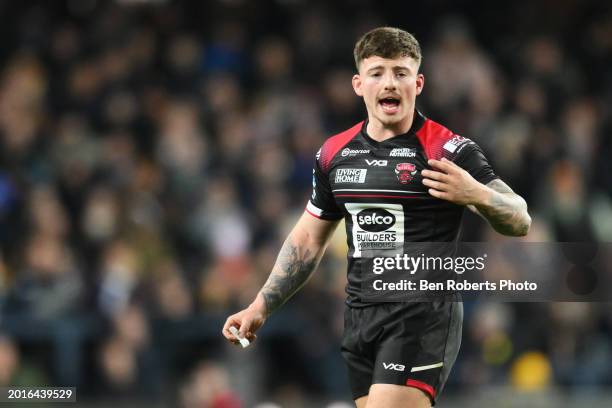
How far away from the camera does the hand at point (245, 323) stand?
17.6ft

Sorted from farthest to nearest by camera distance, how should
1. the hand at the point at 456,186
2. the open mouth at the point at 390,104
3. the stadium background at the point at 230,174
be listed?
1. the stadium background at the point at 230,174
2. the open mouth at the point at 390,104
3. the hand at the point at 456,186

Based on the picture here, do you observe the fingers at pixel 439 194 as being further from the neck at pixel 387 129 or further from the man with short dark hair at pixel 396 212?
the neck at pixel 387 129

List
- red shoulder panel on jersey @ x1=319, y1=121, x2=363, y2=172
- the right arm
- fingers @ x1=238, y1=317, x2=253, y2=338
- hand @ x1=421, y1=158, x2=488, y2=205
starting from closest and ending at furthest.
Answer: hand @ x1=421, y1=158, x2=488, y2=205
fingers @ x1=238, y1=317, x2=253, y2=338
red shoulder panel on jersey @ x1=319, y1=121, x2=363, y2=172
the right arm

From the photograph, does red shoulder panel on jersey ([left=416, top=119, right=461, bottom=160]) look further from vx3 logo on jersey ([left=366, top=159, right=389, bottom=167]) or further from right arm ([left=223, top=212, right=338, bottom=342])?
right arm ([left=223, top=212, right=338, bottom=342])

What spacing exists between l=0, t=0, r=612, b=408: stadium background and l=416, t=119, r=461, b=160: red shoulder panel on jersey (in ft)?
16.0

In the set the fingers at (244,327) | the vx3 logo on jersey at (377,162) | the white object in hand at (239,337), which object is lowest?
the white object in hand at (239,337)

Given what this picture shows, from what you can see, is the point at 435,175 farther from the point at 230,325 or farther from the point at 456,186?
the point at 230,325

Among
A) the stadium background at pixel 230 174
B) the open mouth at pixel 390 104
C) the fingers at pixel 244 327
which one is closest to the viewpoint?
the open mouth at pixel 390 104

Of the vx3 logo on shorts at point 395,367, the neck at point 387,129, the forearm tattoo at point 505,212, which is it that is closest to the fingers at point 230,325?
the vx3 logo on shorts at point 395,367

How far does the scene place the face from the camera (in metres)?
5.24

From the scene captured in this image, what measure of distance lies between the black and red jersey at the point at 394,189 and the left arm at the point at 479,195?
6.0 inches

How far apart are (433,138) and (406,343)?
3.16 ft

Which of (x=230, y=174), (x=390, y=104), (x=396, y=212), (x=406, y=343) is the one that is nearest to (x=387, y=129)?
Answer: (x=390, y=104)

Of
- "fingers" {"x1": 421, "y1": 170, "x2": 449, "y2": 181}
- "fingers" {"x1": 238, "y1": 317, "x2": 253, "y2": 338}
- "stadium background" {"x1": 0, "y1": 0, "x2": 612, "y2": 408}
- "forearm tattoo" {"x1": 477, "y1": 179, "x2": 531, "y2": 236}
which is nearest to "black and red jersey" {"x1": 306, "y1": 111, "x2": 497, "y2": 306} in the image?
"forearm tattoo" {"x1": 477, "y1": 179, "x2": 531, "y2": 236}
